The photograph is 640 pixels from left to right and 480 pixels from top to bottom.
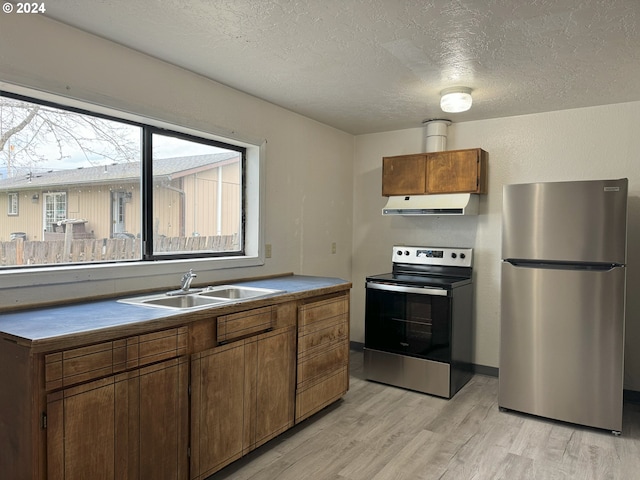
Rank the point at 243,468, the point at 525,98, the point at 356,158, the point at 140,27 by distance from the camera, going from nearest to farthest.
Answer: the point at 140,27 → the point at 243,468 → the point at 525,98 → the point at 356,158

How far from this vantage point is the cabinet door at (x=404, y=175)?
398cm

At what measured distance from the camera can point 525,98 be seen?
130 inches

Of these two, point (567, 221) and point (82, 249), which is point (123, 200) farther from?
point (567, 221)

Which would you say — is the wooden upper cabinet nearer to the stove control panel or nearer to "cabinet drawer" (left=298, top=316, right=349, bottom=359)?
the stove control panel

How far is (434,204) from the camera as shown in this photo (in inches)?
151

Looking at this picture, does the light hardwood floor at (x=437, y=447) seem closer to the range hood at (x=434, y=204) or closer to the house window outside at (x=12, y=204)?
the range hood at (x=434, y=204)

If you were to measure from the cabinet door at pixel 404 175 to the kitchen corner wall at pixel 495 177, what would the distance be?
32 centimetres

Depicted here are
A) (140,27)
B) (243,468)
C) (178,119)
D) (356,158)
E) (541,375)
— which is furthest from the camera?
(356,158)

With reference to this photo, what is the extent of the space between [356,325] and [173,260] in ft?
7.91

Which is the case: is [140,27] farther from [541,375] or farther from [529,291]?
[541,375]

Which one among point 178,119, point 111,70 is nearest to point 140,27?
point 111,70

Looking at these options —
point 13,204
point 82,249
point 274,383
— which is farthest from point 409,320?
point 13,204

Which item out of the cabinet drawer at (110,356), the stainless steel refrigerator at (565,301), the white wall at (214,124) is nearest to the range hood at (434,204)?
the stainless steel refrigerator at (565,301)

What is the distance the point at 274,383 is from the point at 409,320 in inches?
58.2
